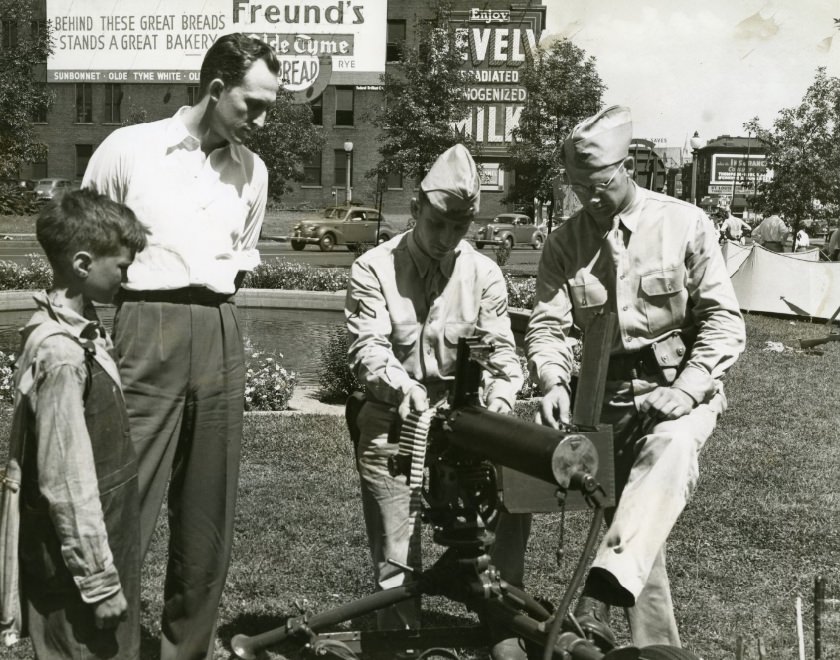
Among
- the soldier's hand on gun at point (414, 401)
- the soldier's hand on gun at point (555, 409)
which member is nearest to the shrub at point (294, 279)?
the soldier's hand on gun at point (555, 409)

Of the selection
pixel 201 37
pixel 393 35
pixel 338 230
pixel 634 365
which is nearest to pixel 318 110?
pixel 393 35

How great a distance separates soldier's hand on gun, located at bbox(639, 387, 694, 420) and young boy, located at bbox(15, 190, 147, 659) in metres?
1.63

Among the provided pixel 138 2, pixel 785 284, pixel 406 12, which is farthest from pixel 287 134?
pixel 785 284

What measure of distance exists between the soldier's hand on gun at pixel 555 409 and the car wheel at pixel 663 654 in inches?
33.1

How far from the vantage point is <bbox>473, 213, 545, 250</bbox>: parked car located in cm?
4106

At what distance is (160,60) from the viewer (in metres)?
60.1

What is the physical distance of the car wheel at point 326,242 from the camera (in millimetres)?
36562

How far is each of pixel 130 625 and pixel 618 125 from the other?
2.14 meters

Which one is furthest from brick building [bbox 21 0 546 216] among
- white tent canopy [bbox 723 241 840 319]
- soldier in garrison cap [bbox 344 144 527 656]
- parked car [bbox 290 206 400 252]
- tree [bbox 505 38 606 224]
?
soldier in garrison cap [bbox 344 144 527 656]

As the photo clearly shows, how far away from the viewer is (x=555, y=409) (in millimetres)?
3646

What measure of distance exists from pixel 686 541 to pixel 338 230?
104 ft

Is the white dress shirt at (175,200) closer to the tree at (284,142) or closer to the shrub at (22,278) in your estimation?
the shrub at (22,278)

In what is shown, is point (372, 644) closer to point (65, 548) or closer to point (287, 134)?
point (65, 548)

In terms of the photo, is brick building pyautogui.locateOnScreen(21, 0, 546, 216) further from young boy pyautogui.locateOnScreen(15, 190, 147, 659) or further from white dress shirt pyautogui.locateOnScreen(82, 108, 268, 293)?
young boy pyautogui.locateOnScreen(15, 190, 147, 659)
